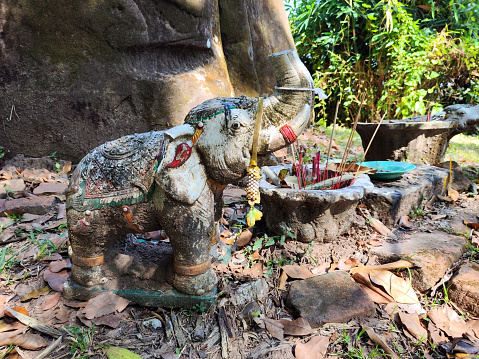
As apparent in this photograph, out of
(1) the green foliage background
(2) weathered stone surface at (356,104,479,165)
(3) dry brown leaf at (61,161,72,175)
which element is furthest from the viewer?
(1) the green foliage background

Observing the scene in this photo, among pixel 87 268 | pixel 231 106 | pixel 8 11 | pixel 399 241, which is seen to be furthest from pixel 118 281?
pixel 8 11

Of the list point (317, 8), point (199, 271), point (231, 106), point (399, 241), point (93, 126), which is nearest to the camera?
point (231, 106)

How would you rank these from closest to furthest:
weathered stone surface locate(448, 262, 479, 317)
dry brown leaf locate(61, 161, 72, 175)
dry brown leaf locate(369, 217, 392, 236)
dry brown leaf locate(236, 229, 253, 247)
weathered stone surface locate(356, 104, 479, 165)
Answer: weathered stone surface locate(448, 262, 479, 317) < dry brown leaf locate(236, 229, 253, 247) < dry brown leaf locate(369, 217, 392, 236) < dry brown leaf locate(61, 161, 72, 175) < weathered stone surface locate(356, 104, 479, 165)

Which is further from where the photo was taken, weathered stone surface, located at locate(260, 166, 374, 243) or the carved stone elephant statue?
weathered stone surface, located at locate(260, 166, 374, 243)

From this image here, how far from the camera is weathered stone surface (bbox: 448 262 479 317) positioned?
6.41 feet

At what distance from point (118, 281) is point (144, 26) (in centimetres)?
265

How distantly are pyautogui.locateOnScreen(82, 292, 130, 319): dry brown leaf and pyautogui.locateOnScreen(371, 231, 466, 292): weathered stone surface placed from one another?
170cm

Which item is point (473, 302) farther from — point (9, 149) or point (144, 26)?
point (9, 149)

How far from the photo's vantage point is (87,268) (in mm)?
1793

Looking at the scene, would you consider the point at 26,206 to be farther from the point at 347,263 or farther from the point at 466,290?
the point at 466,290

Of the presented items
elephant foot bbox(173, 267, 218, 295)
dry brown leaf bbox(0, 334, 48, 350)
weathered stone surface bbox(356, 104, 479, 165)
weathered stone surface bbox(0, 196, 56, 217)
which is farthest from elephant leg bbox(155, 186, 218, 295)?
weathered stone surface bbox(356, 104, 479, 165)

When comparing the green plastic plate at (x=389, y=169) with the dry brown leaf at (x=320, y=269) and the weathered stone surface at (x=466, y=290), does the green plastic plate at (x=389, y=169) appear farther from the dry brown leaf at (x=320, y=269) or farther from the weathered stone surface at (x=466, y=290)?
the dry brown leaf at (x=320, y=269)

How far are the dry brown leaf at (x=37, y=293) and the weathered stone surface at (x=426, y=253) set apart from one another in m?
2.12

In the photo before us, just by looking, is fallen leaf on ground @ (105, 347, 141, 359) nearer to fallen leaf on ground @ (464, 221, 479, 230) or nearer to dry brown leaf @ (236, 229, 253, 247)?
dry brown leaf @ (236, 229, 253, 247)
